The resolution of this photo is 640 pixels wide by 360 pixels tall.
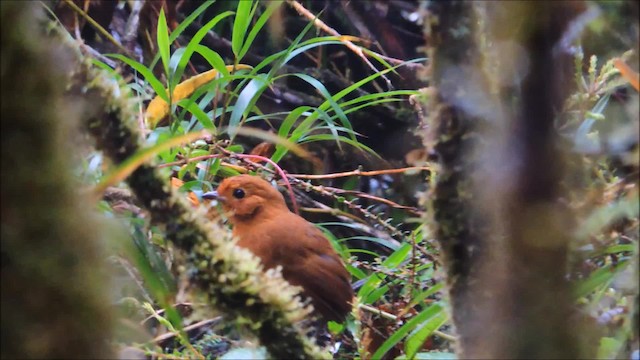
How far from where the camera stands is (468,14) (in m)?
0.54

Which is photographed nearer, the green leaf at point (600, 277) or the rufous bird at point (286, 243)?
the green leaf at point (600, 277)

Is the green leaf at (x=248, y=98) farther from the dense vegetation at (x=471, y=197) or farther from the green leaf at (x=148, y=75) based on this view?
the dense vegetation at (x=471, y=197)

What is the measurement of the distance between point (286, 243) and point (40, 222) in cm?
80

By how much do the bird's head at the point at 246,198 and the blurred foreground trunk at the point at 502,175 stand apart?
2.57 ft

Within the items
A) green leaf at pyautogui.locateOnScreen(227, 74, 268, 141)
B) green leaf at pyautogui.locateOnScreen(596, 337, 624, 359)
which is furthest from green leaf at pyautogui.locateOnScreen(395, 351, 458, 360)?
green leaf at pyautogui.locateOnScreen(227, 74, 268, 141)

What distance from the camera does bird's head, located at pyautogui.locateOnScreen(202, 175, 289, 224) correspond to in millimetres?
1323

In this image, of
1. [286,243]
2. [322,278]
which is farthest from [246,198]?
[322,278]

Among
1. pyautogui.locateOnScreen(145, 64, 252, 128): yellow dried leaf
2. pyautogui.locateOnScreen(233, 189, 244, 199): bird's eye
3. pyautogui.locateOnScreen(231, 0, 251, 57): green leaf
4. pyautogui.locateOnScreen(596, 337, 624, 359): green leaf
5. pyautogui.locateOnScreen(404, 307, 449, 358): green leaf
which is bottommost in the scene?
pyautogui.locateOnScreen(404, 307, 449, 358): green leaf

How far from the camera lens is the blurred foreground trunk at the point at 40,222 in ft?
1.55

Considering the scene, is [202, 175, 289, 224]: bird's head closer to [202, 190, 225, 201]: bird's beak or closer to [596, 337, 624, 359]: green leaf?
[202, 190, 225, 201]: bird's beak

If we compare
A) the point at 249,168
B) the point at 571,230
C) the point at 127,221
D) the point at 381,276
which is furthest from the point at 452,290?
the point at 249,168

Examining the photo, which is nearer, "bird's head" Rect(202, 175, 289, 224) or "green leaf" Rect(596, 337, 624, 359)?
"green leaf" Rect(596, 337, 624, 359)

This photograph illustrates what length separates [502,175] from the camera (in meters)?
0.52

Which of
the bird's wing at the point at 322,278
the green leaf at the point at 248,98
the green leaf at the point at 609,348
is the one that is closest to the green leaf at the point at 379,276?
the bird's wing at the point at 322,278
